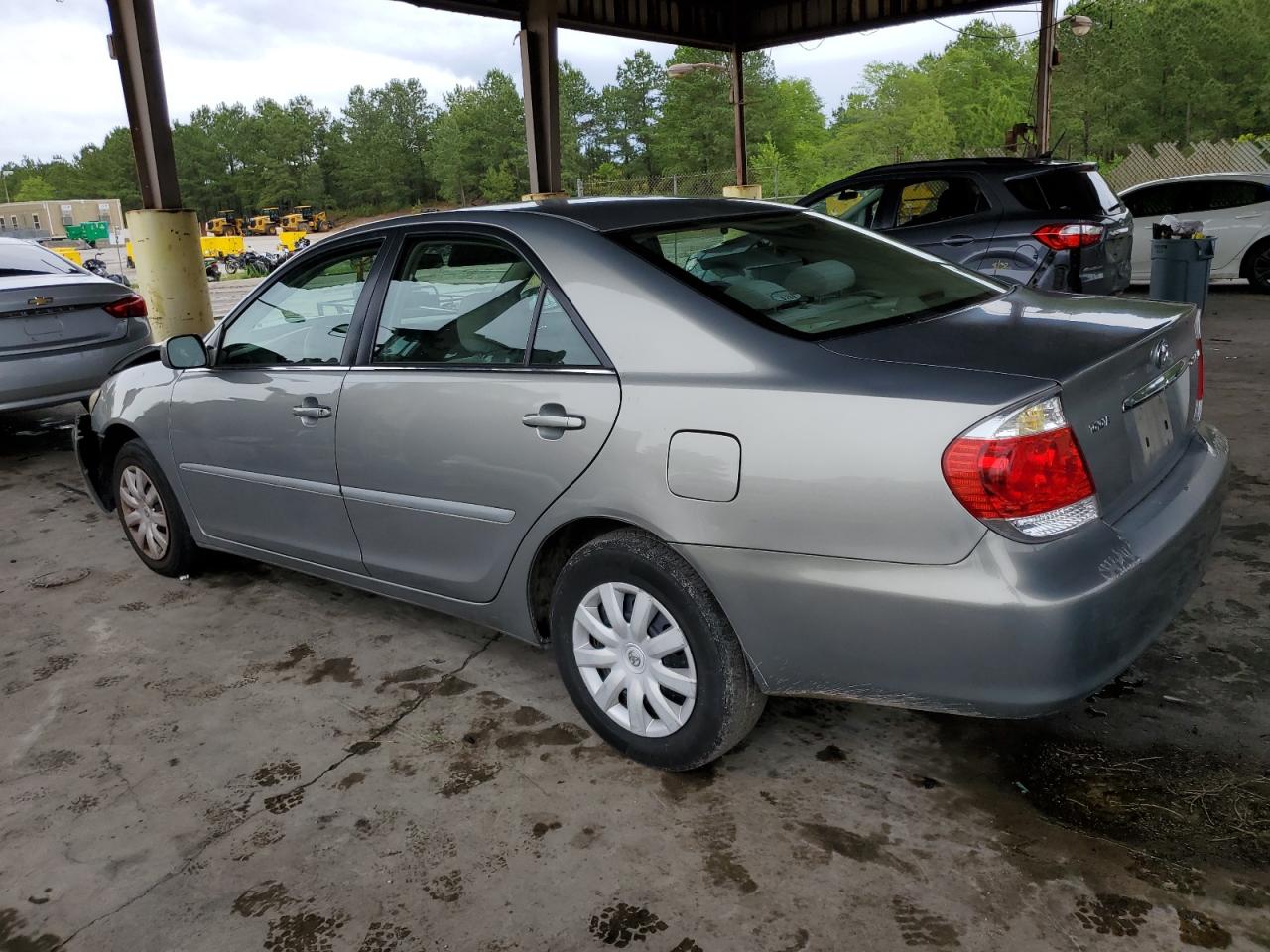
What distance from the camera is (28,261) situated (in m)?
7.19

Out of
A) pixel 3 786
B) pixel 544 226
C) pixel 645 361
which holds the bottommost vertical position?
pixel 3 786

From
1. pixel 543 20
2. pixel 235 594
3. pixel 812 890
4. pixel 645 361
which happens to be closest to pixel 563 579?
pixel 645 361

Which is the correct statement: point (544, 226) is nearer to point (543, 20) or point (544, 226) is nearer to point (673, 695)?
point (673, 695)

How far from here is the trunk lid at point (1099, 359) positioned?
87.5 inches

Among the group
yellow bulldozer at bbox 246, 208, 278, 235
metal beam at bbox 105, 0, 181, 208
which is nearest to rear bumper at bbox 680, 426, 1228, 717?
metal beam at bbox 105, 0, 181, 208

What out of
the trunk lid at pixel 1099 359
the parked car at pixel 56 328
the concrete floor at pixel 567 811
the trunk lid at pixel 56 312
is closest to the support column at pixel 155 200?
the parked car at pixel 56 328

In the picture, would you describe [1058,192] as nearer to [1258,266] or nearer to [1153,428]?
[1153,428]

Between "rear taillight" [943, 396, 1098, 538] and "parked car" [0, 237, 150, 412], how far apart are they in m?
6.50

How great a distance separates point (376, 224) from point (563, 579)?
4.92 ft

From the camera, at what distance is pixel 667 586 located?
2.52 m

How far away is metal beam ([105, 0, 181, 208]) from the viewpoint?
27.5ft

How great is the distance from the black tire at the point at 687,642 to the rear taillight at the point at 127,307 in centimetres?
573

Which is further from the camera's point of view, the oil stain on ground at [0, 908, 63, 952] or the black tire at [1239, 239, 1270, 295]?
the black tire at [1239, 239, 1270, 295]

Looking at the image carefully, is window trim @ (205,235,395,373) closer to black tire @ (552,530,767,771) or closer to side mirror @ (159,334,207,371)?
side mirror @ (159,334,207,371)
